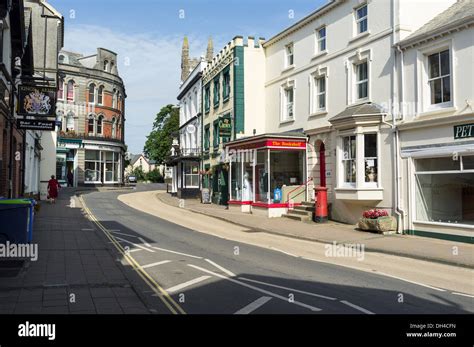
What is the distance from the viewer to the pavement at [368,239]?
11.9 m

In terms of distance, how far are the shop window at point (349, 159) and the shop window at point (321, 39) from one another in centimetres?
547

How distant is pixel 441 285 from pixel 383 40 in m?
11.8

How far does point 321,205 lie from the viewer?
19.7 meters

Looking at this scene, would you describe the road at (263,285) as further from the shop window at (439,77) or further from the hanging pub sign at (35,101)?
the shop window at (439,77)

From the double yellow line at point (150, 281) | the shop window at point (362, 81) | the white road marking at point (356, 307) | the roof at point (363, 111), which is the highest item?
the shop window at point (362, 81)

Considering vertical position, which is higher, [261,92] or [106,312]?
[261,92]

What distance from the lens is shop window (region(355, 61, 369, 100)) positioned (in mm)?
18748

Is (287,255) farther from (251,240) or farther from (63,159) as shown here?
(63,159)

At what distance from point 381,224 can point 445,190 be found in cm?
249

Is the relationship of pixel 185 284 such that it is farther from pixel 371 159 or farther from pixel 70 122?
pixel 70 122

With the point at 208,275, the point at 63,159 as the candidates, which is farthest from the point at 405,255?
the point at 63,159

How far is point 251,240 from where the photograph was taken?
15289 mm

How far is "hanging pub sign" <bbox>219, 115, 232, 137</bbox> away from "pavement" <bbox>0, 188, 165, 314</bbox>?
1498cm

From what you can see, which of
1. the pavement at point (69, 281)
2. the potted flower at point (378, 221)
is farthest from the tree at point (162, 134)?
the pavement at point (69, 281)
